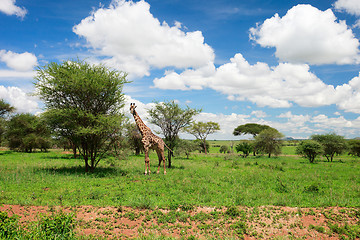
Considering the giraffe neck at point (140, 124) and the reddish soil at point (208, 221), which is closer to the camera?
the reddish soil at point (208, 221)

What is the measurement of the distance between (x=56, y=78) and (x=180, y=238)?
1616 cm

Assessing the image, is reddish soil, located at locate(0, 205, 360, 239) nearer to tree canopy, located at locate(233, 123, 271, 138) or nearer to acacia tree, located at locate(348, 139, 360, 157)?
acacia tree, located at locate(348, 139, 360, 157)

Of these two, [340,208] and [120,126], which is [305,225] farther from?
[120,126]

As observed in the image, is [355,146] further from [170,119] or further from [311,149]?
[170,119]

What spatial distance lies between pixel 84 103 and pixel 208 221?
47.0 feet

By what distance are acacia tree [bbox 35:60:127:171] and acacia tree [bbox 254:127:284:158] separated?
120 ft

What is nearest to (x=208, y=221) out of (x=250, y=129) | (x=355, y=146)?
(x=355, y=146)

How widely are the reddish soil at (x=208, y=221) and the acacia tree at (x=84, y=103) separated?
331 inches

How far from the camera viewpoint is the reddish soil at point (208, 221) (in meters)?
8.17

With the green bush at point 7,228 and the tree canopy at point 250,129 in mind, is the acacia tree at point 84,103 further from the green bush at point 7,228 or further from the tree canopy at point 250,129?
the tree canopy at point 250,129

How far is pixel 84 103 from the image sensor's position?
18172mm

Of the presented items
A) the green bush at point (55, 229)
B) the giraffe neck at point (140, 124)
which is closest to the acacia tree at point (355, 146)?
the giraffe neck at point (140, 124)

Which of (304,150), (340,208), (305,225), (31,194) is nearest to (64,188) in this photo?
(31,194)

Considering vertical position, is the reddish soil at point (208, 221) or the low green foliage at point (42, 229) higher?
the low green foliage at point (42, 229)
